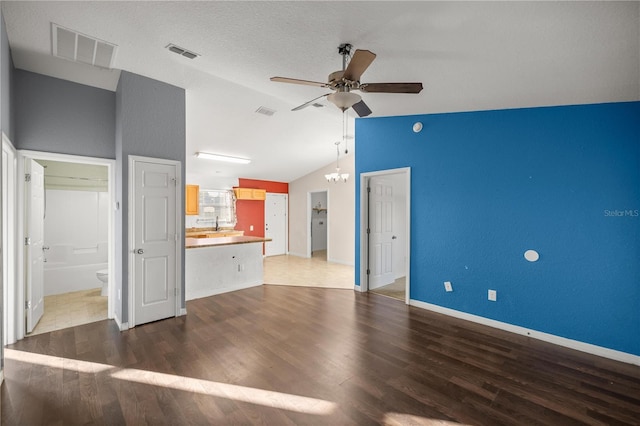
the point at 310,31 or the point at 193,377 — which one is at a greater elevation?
the point at 310,31

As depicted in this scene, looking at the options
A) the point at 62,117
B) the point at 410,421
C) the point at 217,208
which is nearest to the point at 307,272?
the point at 217,208

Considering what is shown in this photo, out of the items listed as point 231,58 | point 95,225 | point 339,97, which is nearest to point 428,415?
point 339,97

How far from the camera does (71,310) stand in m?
3.73

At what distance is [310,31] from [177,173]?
7.76 feet

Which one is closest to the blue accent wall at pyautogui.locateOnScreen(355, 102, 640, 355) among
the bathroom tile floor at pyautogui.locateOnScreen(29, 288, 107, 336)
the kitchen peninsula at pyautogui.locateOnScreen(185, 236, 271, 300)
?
the kitchen peninsula at pyautogui.locateOnScreen(185, 236, 271, 300)

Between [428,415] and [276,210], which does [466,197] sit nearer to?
[428,415]

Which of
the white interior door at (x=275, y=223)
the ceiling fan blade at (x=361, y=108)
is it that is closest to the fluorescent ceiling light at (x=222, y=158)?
the white interior door at (x=275, y=223)

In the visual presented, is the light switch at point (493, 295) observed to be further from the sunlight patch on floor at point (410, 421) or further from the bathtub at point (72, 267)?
the bathtub at point (72, 267)

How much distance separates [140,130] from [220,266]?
2.29 metres

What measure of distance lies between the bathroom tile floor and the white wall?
16.3 feet

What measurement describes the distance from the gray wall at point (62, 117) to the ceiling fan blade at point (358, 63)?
314 centimetres

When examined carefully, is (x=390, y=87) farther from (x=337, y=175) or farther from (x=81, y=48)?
(x=337, y=175)

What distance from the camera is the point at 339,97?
225cm

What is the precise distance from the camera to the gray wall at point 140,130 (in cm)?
317
